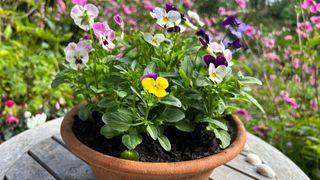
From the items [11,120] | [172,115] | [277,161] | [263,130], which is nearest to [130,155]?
[172,115]

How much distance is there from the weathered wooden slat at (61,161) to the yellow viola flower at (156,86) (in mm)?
496

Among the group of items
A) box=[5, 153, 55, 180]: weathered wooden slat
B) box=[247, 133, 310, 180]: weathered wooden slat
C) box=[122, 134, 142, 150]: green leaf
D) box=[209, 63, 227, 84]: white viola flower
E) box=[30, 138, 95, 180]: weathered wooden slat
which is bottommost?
box=[247, 133, 310, 180]: weathered wooden slat

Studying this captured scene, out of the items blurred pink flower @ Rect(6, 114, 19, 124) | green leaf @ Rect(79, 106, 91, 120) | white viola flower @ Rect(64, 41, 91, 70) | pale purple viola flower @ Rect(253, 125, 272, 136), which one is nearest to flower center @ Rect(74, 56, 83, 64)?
white viola flower @ Rect(64, 41, 91, 70)

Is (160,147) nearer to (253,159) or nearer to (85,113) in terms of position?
(85,113)

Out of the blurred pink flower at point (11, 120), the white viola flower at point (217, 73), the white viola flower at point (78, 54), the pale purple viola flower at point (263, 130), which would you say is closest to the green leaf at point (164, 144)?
the white viola flower at point (217, 73)

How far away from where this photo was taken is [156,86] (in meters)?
0.94

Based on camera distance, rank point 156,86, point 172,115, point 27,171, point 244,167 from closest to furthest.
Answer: point 156,86 → point 172,115 → point 27,171 → point 244,167

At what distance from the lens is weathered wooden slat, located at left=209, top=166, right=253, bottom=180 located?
4.33ft

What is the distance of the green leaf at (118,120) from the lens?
3.33 ft

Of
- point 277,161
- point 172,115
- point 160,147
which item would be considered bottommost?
point 277,161

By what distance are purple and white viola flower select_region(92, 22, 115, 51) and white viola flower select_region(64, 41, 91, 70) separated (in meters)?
0.05

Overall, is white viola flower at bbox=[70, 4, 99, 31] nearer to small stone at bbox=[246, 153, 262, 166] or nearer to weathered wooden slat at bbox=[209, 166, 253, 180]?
weathered wooden slat at bbox=[209, 166, 253, 180]

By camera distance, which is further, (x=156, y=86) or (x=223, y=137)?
(x=223, y=137)

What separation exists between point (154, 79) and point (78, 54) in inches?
10.3
